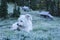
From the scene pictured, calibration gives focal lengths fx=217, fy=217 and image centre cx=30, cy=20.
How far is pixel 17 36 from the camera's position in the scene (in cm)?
532

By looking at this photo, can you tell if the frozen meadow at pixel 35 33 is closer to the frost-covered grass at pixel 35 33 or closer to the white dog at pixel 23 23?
the frost-covered grass at pixel 35 33

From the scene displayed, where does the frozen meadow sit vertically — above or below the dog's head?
below

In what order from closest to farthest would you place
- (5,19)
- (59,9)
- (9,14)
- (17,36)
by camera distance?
(17,36) → (5,19) → (9,14) → (59,9)

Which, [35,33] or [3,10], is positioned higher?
[3,10]

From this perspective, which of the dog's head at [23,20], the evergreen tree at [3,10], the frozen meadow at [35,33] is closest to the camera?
the frozen meadow at [35,33]

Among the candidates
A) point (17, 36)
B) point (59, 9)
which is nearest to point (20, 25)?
point (17, 36)

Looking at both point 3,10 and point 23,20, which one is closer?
point 23,20

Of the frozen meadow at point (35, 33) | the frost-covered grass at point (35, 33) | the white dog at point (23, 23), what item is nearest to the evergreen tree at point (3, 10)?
the frost-covered grass at point (35, 33)

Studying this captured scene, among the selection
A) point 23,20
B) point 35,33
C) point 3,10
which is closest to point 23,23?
point 23,20

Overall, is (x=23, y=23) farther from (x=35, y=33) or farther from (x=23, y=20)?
(x=35, y=33)

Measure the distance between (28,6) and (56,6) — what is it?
2.45m

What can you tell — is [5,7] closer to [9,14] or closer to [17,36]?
[9,14]

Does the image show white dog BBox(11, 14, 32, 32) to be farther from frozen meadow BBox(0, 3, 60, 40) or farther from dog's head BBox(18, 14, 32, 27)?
frozen meadow BBox(0, 3, 60, 40)

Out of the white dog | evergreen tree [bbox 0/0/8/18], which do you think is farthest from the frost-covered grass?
evergreen tree [bbox 0/0/8/18]
